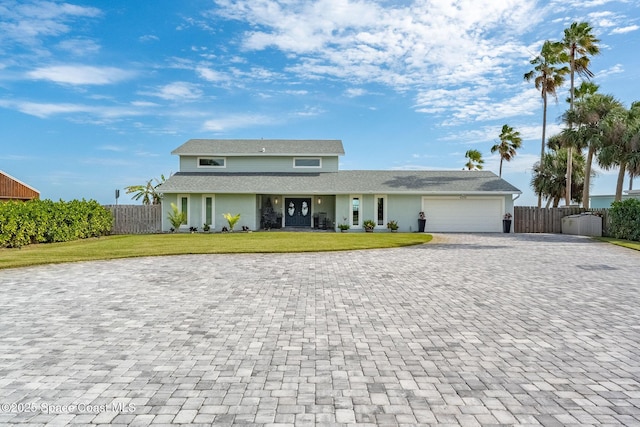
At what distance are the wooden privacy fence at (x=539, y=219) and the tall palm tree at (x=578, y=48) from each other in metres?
3.47

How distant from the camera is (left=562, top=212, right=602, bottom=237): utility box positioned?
22.2m

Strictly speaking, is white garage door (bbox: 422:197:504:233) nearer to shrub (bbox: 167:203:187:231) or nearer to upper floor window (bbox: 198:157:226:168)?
upper floor window (bbox: 198:157:226:168)

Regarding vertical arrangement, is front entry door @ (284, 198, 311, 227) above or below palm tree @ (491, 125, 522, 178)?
below

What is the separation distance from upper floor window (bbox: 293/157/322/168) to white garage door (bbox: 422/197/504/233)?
26.7 ft

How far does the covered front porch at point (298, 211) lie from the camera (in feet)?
86.7

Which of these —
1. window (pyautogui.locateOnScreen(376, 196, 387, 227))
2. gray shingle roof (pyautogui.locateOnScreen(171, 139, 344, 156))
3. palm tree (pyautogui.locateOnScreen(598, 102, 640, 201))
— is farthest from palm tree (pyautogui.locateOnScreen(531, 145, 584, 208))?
gray shingle roof (pyautogui.locateOnScreen(171, 139, 344, 156))

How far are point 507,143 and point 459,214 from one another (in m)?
19.0

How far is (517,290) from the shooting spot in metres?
7.75

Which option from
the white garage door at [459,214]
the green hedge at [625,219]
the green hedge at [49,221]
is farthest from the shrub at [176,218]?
the green hedge at [625,219]

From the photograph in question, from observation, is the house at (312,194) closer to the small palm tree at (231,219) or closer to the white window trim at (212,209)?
the white window trim at (212,209)

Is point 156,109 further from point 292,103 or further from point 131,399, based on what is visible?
point 131,399

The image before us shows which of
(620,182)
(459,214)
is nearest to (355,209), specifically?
(459,214)

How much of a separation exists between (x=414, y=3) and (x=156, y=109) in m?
17.0

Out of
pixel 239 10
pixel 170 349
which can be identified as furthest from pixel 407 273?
pixel 239 10
